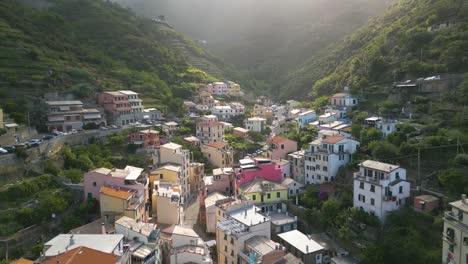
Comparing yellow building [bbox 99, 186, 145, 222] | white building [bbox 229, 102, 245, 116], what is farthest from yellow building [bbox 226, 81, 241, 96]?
yellow building [bbox 99, 186, 145, 222]

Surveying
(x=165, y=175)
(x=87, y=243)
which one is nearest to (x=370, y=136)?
(x=165, y=175)

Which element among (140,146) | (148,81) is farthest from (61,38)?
(140,146)

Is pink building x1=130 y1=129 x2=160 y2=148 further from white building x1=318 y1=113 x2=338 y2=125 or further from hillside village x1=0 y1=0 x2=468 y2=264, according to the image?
white building x1=318 y1=113 x2=338 y2=125

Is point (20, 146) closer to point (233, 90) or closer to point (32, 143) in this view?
point (32, 143)

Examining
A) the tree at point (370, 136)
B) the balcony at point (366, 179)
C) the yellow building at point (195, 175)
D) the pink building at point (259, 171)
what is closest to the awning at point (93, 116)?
the yellow building at point (195, 175)

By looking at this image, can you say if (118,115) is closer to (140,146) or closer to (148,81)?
(140,146)
